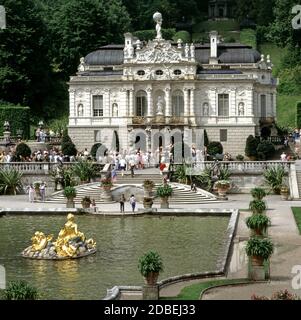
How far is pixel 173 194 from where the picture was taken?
149 ft

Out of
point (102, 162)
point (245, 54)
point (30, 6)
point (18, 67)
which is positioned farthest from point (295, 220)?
point (30, 6)

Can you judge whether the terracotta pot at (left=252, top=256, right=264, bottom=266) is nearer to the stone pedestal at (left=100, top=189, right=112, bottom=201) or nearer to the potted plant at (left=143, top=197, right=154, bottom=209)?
the potted plant at (left=143, top=197, right=154, bottom=209)

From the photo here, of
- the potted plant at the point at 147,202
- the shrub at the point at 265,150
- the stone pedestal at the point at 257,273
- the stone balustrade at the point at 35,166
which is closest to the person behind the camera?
the stone pedestal at the point at 257,273

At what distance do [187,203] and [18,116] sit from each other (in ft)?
93.1

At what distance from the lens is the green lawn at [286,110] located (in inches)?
3007

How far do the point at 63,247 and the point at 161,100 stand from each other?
3564 cm

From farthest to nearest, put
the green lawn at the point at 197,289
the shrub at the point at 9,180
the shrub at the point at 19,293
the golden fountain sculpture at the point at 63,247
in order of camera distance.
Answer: the shrub at the point at 9,180 → the golden fountain sculpture at the point at 63,247 → the green lawn at the point at 197,289 → the shrub at the point at 19,293

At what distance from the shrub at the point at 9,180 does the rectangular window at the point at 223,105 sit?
61.6 feet

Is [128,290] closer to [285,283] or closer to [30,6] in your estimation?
[285,283]

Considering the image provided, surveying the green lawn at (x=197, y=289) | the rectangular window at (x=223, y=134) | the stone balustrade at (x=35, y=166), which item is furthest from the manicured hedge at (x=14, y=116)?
the green lawn at (x=197, y=289)

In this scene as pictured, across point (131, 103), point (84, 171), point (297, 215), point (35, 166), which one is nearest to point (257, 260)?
point (297, 215)

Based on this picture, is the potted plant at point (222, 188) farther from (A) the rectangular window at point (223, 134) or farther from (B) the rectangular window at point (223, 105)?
(B) the rectangular window at point (223, 105)

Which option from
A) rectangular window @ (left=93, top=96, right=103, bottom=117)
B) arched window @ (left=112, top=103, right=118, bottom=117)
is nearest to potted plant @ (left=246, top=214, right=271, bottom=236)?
arched window @ (left=112, top=103, right=118, bottom=117)

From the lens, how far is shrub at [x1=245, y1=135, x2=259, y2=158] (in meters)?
59.2
